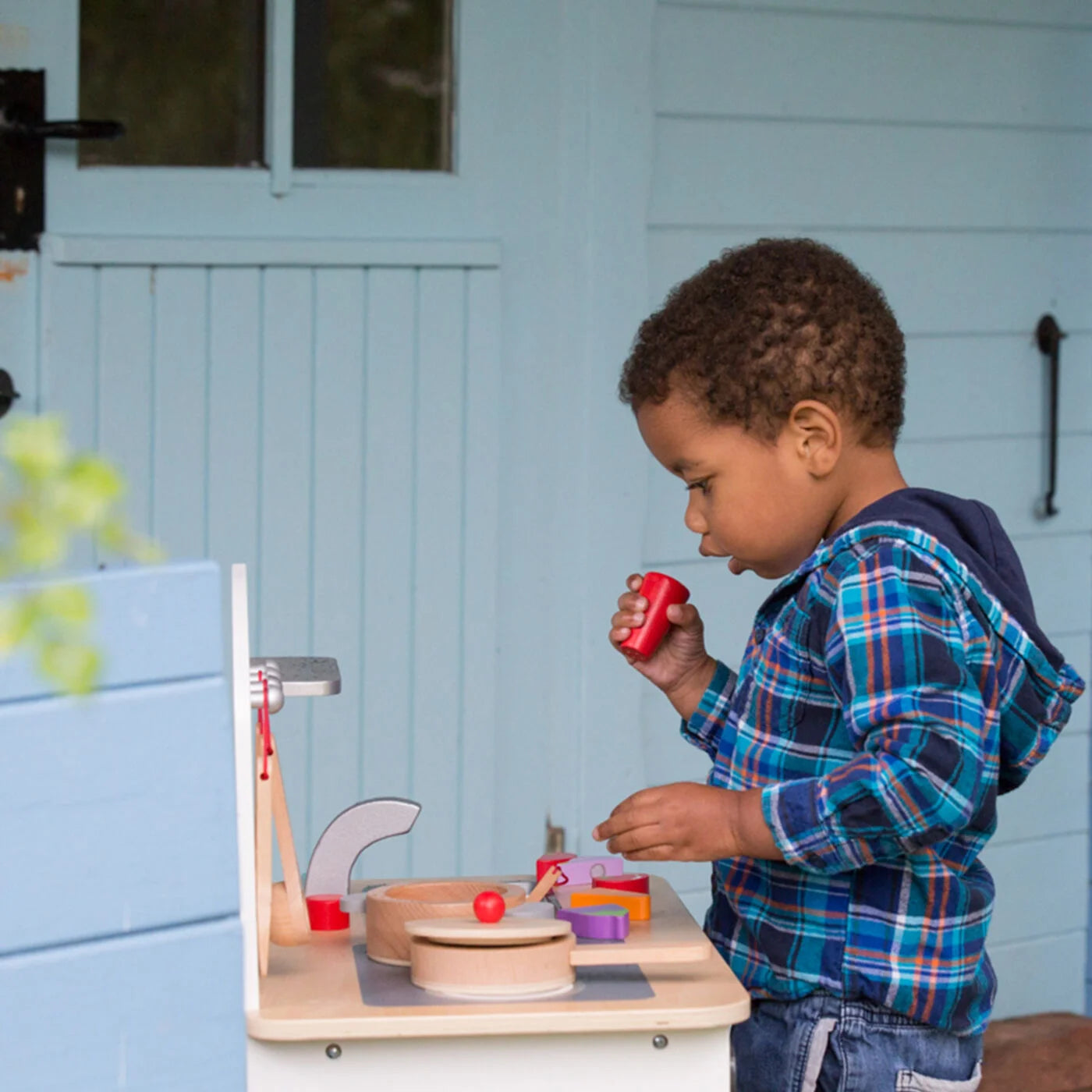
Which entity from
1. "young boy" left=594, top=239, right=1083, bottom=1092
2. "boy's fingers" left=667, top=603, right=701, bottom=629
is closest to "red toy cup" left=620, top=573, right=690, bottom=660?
"boy's fingers" left=667, top=603, right=701, bottom=629

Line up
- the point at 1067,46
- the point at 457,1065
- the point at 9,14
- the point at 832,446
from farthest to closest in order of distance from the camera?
the point at 1067,46 → the point at 9,14 → the point at 832,446 → the point at 457,1065

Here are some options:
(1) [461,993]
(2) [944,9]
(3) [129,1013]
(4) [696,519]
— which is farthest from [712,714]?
(2) [944,9]

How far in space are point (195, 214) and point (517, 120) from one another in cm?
52

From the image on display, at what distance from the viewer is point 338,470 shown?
8.48ft

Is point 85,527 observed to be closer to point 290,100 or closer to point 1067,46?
Answer: point 290,100

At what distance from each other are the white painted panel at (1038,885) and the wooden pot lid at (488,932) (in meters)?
1.95

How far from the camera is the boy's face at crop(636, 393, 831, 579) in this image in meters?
1.56

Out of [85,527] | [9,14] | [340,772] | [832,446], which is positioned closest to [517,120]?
[9,14]

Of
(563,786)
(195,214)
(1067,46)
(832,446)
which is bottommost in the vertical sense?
(563,786)

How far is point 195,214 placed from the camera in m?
2.48

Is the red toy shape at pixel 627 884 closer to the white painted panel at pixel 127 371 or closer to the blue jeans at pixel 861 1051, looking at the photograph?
the blue jeans at pixel 861 1051

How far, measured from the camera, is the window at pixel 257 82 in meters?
2.46

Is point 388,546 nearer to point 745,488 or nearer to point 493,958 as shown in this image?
point 745,488

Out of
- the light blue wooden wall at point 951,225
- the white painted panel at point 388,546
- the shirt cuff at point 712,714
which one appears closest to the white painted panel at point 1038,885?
the light blue wooden wall at point 951,225
